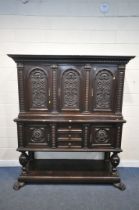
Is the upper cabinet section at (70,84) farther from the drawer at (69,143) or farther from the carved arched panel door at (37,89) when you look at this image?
the drawer at (69,143)

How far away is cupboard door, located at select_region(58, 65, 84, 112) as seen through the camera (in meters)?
2.02

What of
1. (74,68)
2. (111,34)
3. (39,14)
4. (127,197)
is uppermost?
(39,14)

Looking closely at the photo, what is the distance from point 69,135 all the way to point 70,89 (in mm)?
579

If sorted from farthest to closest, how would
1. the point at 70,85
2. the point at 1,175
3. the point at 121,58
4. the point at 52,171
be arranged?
the point at 1,175, the point at 52,171, the point at 70,85, the point at 121,58

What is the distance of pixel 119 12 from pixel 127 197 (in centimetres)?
247

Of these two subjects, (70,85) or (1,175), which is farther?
(1,175)

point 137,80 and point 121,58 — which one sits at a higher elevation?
point 121,58

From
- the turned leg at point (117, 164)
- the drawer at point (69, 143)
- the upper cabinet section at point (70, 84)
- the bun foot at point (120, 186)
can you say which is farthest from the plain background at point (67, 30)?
the bun foot at point (120, 186)

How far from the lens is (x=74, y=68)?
201 cm

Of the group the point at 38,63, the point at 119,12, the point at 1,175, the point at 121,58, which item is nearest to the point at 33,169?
the point at 1,175

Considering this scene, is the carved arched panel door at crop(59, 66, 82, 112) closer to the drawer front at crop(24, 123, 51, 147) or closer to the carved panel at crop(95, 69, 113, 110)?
the carved panel at crop(95, 69, 113, 110)

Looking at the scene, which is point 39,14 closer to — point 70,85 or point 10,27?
point 10,27

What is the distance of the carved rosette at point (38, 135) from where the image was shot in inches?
83.4

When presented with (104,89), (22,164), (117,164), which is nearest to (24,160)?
(22,164)
